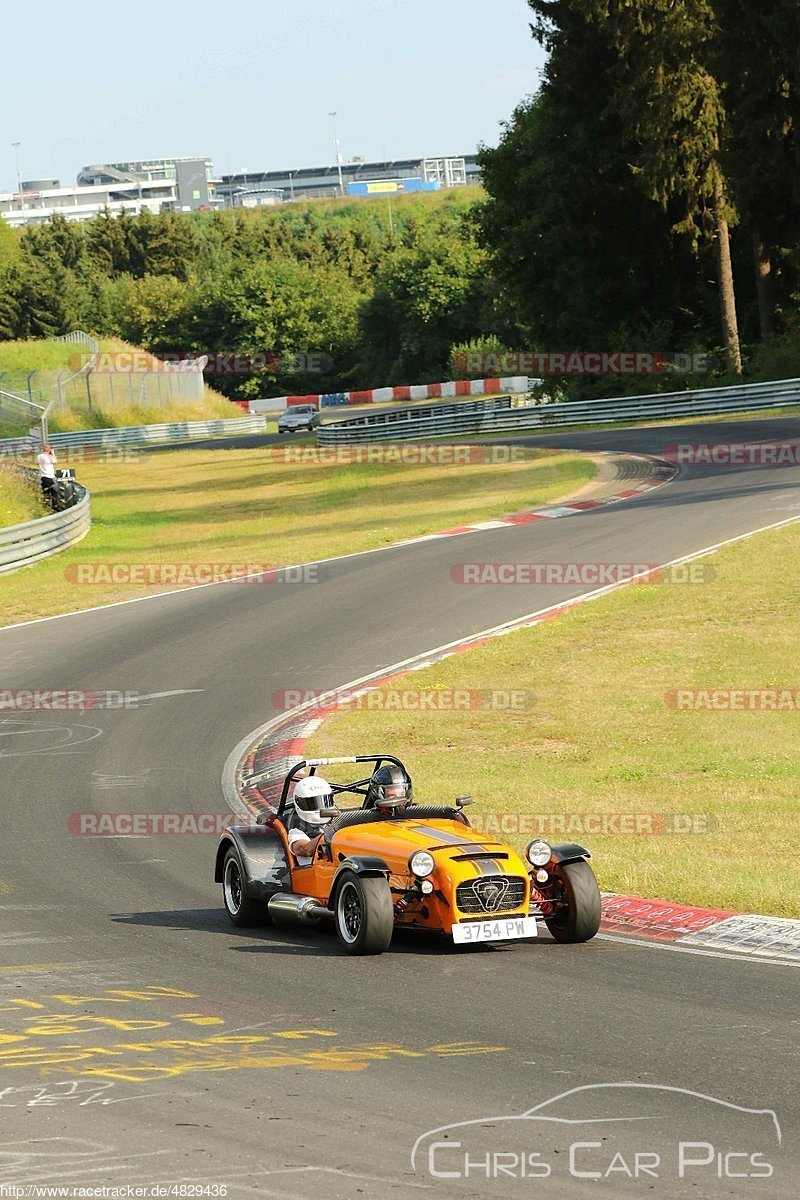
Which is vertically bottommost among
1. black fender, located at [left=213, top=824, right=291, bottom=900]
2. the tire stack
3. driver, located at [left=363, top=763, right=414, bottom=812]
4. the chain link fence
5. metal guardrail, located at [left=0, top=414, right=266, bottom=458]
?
black fender, located at [left=213, top=824, right=291, bottom=900]

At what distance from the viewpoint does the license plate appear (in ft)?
29.2

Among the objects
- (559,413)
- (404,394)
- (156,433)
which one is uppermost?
(404,394)

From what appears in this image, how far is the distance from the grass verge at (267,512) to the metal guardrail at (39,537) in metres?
0.31

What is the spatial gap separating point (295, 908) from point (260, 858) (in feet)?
2.26

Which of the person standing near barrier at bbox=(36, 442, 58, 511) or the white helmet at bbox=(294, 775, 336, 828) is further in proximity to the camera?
the person standing near barrier at bbox=(36, 442, 58, 511)

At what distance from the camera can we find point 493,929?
29.3 feet

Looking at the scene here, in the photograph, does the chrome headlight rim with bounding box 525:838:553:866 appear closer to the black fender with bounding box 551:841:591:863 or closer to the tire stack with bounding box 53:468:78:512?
the black fender with bounding box 551:841:591:863

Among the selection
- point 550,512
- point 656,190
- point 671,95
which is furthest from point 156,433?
point 550,512

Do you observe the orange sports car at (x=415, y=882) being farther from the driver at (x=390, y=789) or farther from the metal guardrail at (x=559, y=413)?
the metal guardrail at (x=559, y=413)

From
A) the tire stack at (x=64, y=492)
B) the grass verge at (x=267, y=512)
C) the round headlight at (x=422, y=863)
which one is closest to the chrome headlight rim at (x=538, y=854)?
the round headlight at (x=422, y=863)

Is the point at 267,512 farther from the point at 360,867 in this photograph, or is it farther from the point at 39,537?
the point at 360,867

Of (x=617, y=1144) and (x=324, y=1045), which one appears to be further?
(x=324, y=1045)

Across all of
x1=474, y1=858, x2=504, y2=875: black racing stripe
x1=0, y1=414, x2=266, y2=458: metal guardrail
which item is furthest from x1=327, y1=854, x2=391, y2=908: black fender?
x1=0, y1=414, x2=266, y2=458: metal guardrail

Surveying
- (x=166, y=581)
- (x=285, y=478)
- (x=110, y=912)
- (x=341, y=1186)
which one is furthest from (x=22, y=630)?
(x=285, y=478)
